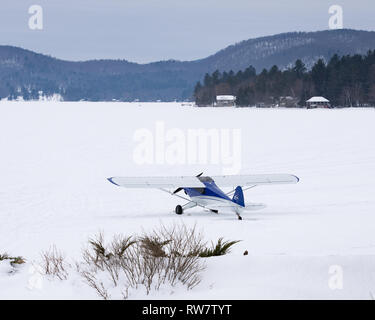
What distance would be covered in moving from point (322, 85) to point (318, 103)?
5601 millimetres

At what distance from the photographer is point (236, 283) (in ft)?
36.0

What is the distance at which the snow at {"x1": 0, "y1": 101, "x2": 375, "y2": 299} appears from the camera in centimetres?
1109

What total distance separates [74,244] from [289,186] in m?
16.0

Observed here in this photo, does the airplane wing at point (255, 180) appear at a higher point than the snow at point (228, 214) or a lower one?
higher

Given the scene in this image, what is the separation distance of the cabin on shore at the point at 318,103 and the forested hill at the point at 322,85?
1.60m

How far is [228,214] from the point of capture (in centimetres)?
2458

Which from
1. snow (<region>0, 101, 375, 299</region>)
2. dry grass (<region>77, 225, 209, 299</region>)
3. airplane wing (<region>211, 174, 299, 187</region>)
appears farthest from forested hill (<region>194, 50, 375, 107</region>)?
dry grass (<region>77, 225, 209, 299</region>)

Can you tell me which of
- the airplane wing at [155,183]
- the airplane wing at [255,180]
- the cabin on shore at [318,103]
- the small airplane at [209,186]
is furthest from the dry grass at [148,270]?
the cabin on shore at [318,103]

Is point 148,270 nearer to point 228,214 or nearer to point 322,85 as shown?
point 228,214

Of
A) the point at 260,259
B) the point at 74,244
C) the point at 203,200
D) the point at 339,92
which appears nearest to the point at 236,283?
the point at 260,259

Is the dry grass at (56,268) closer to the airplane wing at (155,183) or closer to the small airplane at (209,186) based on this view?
the small airplane at (209,186)

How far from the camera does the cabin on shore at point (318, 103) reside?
502ft
